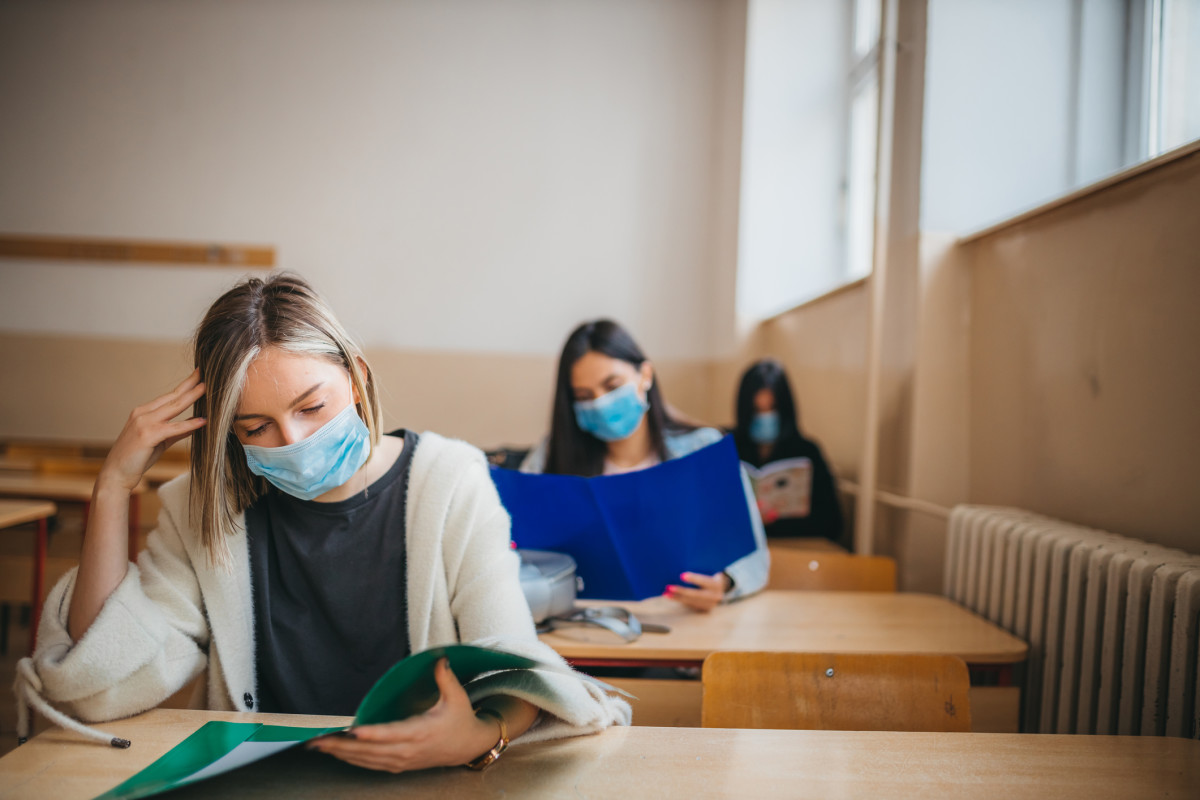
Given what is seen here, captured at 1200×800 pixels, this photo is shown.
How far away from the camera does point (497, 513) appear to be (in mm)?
1148

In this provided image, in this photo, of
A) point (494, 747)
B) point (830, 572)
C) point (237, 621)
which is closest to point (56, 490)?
point (237, 621)

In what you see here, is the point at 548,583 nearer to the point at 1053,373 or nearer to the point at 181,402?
the point at 181,402

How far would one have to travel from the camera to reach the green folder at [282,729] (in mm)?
678

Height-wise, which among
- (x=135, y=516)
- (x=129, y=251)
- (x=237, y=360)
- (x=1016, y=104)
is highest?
(x=1016, y=104)

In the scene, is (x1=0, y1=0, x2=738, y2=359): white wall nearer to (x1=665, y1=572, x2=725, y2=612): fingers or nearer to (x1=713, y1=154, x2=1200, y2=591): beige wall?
(x1=713, y1=154, x2=1200, y2=591): beige wall

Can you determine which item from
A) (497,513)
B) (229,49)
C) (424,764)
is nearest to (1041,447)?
(497,513)

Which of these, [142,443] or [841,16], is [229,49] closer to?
[841,16]

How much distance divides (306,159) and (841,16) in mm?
3002

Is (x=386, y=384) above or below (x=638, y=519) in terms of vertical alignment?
above

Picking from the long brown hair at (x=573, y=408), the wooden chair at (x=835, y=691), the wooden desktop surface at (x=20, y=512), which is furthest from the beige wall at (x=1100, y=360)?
the wooden desktop surface at (x=20, y=512)

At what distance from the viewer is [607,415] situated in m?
2.03

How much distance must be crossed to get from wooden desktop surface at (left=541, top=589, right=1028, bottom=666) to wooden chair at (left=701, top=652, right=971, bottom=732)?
123 millimetres

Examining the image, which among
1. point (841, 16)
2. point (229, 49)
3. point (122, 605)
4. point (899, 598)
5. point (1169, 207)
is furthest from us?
point (229, 49)

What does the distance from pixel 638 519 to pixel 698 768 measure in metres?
0.69
